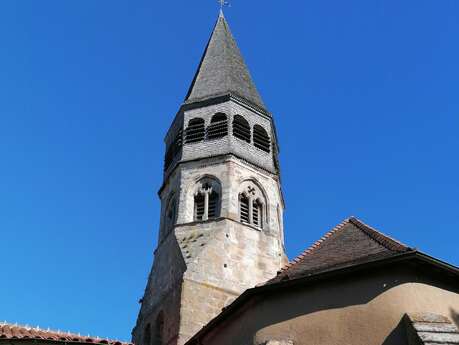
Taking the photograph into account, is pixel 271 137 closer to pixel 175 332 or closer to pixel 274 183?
pixel 274 183

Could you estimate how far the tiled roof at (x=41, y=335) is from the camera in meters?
8.90

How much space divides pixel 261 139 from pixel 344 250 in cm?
995

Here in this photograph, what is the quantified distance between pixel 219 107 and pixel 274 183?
10.4 ft

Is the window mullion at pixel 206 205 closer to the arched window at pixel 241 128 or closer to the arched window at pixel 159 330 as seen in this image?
the arched window at pixel 241 128

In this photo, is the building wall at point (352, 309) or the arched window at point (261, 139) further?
the arched window at point (261, 139)

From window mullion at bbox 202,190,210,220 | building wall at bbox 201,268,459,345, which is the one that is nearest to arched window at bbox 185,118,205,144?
window mullion at bbox 202,190,210,220

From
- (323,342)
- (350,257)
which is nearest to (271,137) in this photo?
(350,257)

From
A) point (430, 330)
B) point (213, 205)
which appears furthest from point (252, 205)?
point (430, 330)

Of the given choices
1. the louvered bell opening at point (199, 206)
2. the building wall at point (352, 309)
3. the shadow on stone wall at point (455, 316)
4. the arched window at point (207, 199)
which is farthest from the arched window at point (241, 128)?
the shadow on stone wall at point (455, 316)

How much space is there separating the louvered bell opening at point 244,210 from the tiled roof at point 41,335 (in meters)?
8.28

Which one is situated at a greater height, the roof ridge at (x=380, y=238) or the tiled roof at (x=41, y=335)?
the roof ridge at (x=380, y=238)

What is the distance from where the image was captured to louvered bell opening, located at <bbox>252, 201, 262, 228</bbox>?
17.7 metres

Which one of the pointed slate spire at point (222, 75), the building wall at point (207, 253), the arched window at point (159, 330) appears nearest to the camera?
the building wall at point (207, 253)

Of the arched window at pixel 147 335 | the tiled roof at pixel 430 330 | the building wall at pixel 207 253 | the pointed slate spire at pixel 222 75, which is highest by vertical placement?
the pointed slate spire at pixel 222 75
